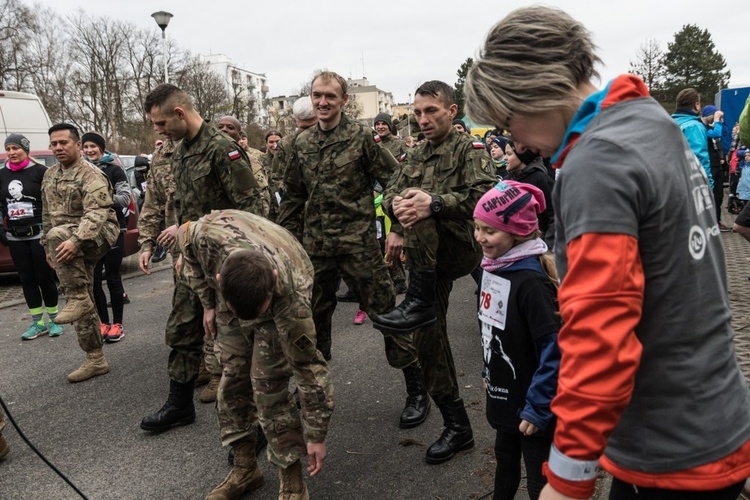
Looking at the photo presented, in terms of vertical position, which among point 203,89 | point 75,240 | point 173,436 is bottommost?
point 173,436

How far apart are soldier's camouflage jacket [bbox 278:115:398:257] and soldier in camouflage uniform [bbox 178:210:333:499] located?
1.14 m

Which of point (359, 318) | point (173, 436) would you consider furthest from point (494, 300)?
point (359, 318)

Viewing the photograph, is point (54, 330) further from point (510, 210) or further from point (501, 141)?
point (510, 210)

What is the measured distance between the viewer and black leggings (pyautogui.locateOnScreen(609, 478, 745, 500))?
4.11 ft

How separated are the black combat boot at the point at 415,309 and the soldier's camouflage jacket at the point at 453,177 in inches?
13.6

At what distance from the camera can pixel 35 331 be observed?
21.0ft

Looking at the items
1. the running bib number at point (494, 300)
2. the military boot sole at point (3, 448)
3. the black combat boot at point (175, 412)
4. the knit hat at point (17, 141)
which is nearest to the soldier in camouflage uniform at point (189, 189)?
the black combat boot at point (175, 412)

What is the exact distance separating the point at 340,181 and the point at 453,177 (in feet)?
3.35

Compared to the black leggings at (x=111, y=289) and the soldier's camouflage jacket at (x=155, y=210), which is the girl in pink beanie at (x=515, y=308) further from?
the black leggings at (x=111, y=289)

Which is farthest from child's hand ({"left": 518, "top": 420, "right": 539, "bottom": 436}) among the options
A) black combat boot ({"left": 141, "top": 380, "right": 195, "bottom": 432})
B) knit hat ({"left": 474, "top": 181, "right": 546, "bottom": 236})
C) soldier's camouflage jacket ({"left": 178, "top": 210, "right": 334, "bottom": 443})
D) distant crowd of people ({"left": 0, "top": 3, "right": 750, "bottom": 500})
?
black combat boot ({"left": 141, "top": 380, "right": 195, "bottom": 432})

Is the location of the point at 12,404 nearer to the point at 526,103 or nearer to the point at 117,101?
the point at 526,103

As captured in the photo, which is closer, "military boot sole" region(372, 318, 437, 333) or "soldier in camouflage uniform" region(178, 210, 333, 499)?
"soldier in camouflage uniform" region(178, 210, 333, 499)

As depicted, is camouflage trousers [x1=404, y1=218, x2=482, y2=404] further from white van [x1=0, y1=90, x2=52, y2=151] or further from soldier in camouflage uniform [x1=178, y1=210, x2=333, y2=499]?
white van [x1=0, y1=90, x2=52, y2=151]

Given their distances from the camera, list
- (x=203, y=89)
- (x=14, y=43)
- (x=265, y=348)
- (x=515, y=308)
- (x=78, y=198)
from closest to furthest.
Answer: (x=515, y=308) < (x=265, y=348) < (x=78, y=198) < (x=14, y=43) < (x=203, y=89)
